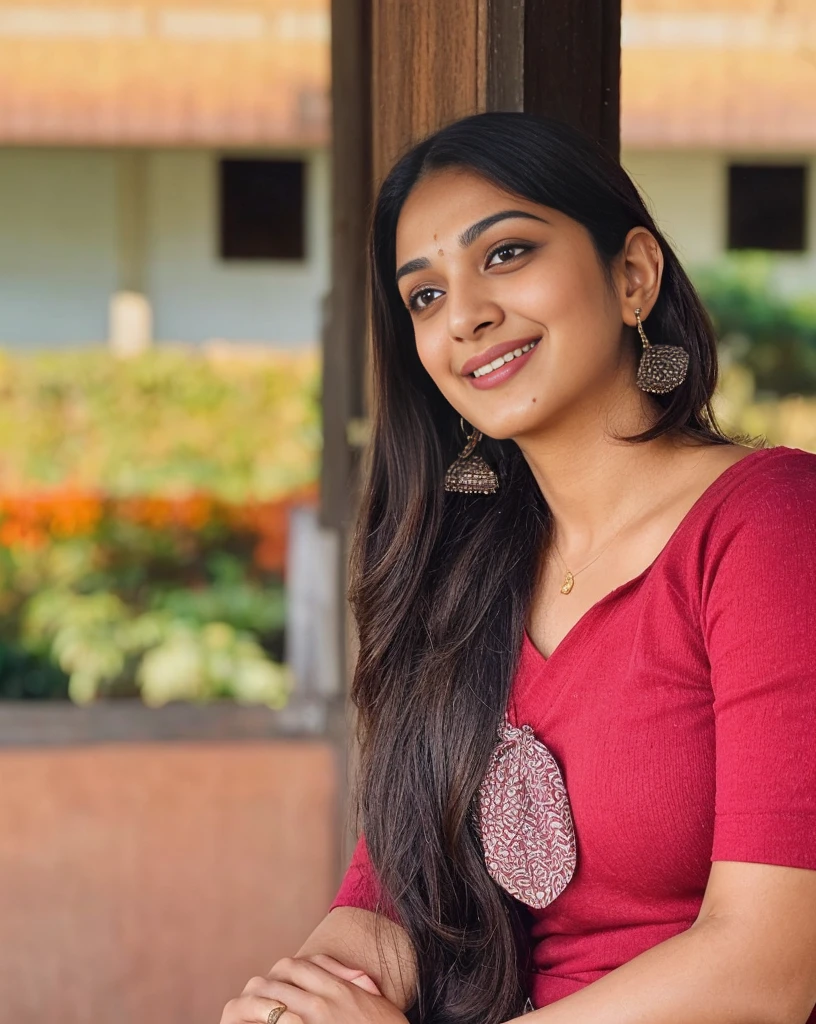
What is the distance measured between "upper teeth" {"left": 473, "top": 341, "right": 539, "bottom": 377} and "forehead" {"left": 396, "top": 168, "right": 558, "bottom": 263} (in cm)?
15

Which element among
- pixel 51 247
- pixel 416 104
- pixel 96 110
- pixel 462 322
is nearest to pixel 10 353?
pixel 51 247

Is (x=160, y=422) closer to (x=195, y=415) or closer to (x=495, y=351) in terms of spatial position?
(x=195, y=415)

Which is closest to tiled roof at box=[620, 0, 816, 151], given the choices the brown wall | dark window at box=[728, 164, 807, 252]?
dark window at box=[728, 164, 807, 252]

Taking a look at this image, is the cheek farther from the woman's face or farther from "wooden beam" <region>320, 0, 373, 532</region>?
"wooden beam" <region>320, 0, 373, 532</region>

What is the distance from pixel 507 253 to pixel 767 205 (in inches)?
258

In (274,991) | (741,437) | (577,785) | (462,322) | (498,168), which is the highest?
(498,168)

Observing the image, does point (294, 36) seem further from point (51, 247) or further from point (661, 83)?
point (51, 247)

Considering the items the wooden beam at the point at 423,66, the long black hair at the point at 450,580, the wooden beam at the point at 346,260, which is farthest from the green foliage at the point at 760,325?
the long black hair at the point at 450,580

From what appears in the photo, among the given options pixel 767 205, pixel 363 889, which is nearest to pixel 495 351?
pixel 363 889

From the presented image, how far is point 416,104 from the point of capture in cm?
208

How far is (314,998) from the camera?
162cm

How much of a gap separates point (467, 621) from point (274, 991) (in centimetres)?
50

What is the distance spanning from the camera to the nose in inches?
64.7

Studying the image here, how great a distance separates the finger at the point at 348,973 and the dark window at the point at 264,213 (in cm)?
605
